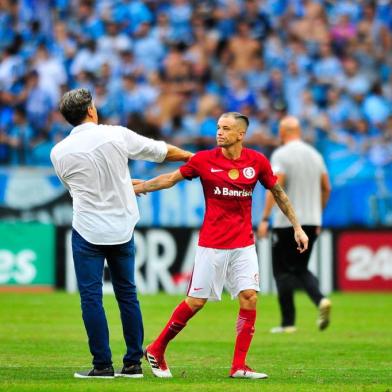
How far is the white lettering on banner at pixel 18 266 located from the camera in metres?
19.3

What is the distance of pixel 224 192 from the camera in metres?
9.34

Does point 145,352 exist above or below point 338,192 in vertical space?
below

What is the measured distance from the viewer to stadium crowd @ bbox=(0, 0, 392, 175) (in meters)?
20.9

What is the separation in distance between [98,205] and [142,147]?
0.58m

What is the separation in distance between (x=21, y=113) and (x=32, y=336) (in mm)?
9011

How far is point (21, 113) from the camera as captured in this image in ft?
69.5

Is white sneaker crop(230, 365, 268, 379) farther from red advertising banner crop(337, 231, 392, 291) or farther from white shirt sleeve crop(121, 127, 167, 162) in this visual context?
red advertising banner crop(337, 231, 392, 291)

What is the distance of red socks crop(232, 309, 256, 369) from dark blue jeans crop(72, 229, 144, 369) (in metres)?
0.79

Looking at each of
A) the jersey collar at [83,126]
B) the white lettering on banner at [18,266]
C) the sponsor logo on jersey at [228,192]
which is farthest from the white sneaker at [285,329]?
the white lettering on banner at [18,266]

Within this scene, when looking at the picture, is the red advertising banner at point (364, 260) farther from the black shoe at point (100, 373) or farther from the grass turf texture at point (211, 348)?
the black shoe at point (100, 373)

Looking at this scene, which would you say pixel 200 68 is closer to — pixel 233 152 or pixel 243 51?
pixel 243 51

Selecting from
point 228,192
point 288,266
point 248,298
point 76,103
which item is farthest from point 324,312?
point 76,103

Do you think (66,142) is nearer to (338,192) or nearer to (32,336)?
(32,336)

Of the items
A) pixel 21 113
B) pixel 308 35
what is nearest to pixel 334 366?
pixel 21 113
